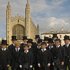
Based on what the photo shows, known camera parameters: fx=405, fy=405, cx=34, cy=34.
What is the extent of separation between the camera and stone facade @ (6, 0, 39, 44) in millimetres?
82794

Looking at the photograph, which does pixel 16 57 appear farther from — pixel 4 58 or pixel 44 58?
pixel 44 58

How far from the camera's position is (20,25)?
84.6 metres

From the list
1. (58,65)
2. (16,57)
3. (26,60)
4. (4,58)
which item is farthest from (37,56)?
(4,58)

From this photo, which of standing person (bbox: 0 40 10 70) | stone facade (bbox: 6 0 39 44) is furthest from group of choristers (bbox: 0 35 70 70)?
stone facade (bbox: 6 0 39 44)

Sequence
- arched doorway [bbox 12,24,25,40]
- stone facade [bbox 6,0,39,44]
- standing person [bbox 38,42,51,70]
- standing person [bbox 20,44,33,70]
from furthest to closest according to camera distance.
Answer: arched doorway [bbox 12,24,25,40] < stone facade [bbox 6,0,39,44] < standing person [bbox 38,42,51,70] < standing person [bbox 20,44,33,70]

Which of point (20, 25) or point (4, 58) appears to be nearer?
point (4, 58)

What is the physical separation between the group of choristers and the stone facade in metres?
64.4

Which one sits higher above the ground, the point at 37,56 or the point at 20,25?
the point at 20,25

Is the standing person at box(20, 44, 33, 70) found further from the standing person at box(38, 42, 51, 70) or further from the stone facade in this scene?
the stone facade

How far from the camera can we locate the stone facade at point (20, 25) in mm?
82794

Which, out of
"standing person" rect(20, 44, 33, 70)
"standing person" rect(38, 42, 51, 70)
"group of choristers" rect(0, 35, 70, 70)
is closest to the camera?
"standing person" rect(20, 44, 33, 70)

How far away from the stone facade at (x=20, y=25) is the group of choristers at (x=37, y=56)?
64415 mm

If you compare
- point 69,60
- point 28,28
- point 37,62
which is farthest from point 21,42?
point 28,28

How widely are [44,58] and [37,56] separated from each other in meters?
0.47
